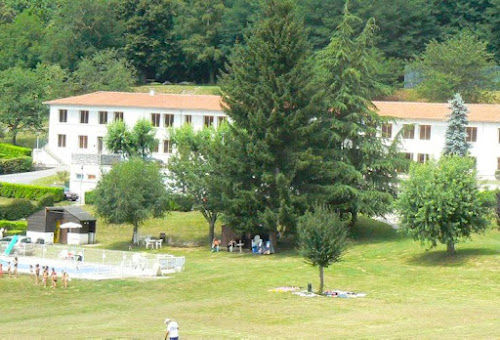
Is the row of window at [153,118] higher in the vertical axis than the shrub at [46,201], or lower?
higher

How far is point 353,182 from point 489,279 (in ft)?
65.9

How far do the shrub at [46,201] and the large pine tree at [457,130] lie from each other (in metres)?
31.1

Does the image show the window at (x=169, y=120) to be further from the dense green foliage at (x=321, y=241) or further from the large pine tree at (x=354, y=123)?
the dense green foliage at (x=321, y=241)

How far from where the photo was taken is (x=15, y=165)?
11212cm

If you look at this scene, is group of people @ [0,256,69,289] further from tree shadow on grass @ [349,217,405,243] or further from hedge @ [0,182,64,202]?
hedge @ [0,182,64,202]

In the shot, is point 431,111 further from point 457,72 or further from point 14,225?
point 14,225

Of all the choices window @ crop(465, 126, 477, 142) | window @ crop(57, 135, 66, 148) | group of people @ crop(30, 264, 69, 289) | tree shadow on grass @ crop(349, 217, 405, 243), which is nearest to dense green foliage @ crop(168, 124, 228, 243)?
tree shadow on grass @ crop(349, 217, 405, 243)

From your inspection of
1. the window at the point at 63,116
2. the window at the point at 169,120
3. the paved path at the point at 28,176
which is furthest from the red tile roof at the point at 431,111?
the paved path at the point at 28,176

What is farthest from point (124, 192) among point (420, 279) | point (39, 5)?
point (39, 5)

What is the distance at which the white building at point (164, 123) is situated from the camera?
100 m

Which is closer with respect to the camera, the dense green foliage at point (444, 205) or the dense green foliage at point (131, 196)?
the dense green foliage at point (444, 205)

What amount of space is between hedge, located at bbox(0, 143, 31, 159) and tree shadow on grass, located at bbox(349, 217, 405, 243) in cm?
4309

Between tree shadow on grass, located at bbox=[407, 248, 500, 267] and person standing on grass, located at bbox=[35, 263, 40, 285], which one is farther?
tree shadow on grass, located at bbox=[407, 248, 500, 267]

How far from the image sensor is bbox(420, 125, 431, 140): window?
103 m
